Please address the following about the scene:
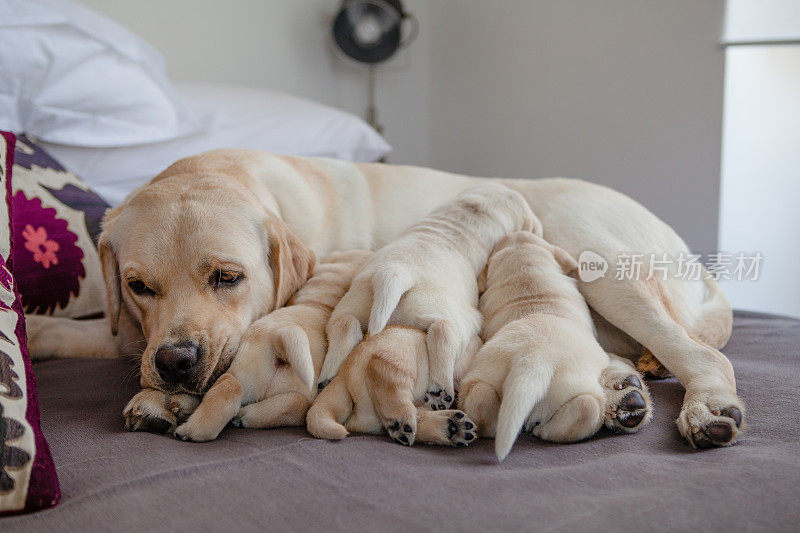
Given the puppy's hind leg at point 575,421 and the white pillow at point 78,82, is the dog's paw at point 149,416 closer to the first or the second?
the puppy's hind leg at point 575,421

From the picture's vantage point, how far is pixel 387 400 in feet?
4.32

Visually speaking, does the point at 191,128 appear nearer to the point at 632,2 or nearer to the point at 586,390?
the point at 586,390

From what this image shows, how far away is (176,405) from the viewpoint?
144cm

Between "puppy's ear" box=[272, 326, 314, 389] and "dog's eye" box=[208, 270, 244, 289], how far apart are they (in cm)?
29

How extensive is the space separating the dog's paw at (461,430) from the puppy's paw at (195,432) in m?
0.44

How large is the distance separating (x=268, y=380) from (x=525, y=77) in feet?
11.2

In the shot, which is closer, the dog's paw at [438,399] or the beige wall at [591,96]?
the dog's paw at [438,399]

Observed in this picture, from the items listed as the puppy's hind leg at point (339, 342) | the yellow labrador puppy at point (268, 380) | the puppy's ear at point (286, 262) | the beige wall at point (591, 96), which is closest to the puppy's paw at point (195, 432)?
the yellow labrador puppy at point (268, 380)

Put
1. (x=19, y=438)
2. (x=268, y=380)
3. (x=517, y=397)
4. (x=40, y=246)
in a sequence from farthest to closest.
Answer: (x=40, y=246)
(x=268, y=380)
(x=517, y=397)
(x=19, y=438)

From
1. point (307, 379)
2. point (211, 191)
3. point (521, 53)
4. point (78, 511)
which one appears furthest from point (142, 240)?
point (521, 53)

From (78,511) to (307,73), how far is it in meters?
3.72

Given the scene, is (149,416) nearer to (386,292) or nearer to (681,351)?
(386,292)

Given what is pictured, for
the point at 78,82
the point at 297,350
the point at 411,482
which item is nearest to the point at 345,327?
the point at 297,350

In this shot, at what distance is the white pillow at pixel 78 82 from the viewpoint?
7.63 ft
